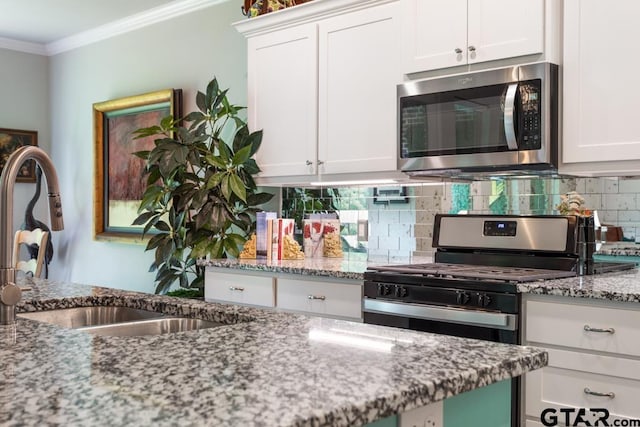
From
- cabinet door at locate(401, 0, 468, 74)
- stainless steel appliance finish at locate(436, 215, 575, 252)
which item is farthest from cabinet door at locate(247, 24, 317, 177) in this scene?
stainless steel appliance finish at locate(436, 215, 575, 252)

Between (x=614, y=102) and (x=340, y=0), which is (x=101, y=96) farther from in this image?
(x=614, y=102)

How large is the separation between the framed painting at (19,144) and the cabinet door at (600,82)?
14.4ft

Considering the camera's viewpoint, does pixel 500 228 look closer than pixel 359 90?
Yes

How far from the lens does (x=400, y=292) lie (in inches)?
108

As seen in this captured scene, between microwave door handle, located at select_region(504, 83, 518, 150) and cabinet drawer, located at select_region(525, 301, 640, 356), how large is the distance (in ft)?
2.29

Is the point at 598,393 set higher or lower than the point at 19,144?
lower

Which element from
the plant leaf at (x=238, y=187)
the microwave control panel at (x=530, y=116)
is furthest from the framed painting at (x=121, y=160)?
the microwave control panel at (x=530, y=116)

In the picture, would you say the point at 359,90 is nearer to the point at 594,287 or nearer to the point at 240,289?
the point at 240,289

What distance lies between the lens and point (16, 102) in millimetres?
5859

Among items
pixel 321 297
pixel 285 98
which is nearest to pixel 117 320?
pixel 321 297

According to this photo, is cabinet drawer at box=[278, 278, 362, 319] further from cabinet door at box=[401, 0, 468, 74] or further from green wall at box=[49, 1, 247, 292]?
green wall at box=[49, 1, 247, 292]

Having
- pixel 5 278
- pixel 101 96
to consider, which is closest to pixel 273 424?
pixel 5 278

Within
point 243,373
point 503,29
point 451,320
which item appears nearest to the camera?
point 243,373

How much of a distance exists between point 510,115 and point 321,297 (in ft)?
3.63
